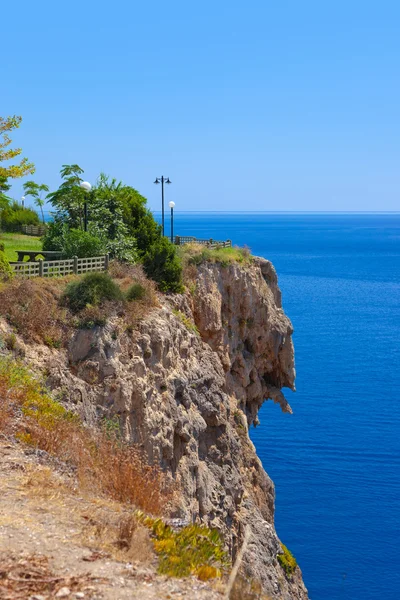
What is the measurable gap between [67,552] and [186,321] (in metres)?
21.2

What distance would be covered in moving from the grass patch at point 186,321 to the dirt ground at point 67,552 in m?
17.5

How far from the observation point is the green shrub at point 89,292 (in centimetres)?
2344

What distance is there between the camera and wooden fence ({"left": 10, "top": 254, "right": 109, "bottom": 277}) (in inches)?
982

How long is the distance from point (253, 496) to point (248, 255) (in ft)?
45.9

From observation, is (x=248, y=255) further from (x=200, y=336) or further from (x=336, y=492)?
(x=336, y=492)

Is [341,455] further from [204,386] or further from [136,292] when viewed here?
[136,292]

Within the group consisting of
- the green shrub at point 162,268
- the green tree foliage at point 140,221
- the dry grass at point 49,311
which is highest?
the green tree foliage at point 140,221

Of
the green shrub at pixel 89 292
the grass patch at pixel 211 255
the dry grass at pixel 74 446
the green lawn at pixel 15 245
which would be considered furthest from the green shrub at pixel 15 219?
the dry grass at pixel 74 446

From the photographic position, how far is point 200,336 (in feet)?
107

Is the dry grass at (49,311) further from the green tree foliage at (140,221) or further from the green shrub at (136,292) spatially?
the green tree foliage at (140,221)

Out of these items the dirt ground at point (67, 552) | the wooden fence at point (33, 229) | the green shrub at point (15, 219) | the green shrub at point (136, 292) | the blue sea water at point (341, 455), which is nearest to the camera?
the dirt ground at point (67, 552)

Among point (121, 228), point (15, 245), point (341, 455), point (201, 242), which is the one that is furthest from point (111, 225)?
point (341, 455)

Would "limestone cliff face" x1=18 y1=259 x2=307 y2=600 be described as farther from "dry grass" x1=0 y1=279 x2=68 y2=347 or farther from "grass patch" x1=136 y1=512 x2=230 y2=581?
"grass patch" x1=136 y1=512 x2=230 y2=581

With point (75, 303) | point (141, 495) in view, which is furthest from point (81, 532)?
point (75, 303)
